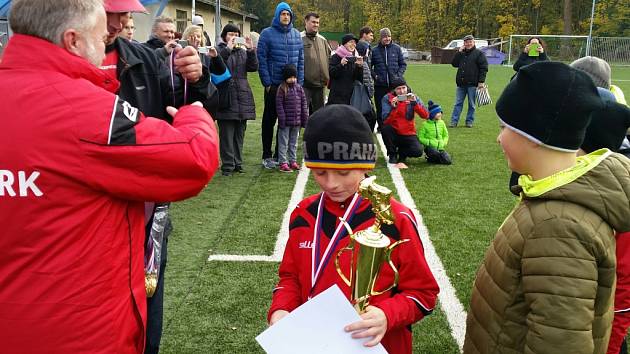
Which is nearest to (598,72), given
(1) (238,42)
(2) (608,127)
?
(2) (608,127)

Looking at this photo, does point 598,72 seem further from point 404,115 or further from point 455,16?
point 455,16

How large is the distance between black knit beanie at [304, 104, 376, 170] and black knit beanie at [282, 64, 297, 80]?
609 cm

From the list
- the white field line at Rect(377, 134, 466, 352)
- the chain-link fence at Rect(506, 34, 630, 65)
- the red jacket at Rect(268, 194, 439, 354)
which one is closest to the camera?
the red jacket at Rect(268, 194, 439, 354)

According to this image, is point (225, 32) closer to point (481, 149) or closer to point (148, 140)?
point (481, 149)

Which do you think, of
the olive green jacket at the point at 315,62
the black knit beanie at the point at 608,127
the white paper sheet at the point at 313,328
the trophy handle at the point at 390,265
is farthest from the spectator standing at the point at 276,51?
the white paper sheet at the point at 313,328

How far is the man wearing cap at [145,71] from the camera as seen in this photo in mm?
2287

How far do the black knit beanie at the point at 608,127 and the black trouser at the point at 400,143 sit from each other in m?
6.16

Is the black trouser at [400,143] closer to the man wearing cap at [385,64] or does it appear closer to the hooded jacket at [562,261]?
the man wearing cap at [385,64]

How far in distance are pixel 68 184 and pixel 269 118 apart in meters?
6.91

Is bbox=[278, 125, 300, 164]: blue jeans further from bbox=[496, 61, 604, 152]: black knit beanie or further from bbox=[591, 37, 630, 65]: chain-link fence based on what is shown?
bbox=[591, 37, 630, 65]: chain-link fence

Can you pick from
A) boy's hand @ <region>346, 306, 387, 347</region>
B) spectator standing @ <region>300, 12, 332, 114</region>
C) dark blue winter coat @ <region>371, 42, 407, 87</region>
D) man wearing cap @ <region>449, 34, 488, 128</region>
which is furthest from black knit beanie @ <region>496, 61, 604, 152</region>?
man wearing cap @ <region>449, 34, 488, 128</region>

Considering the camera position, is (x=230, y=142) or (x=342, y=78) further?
(x=342, y=78)

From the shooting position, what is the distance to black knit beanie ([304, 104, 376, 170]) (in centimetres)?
205

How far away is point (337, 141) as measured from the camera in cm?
205
